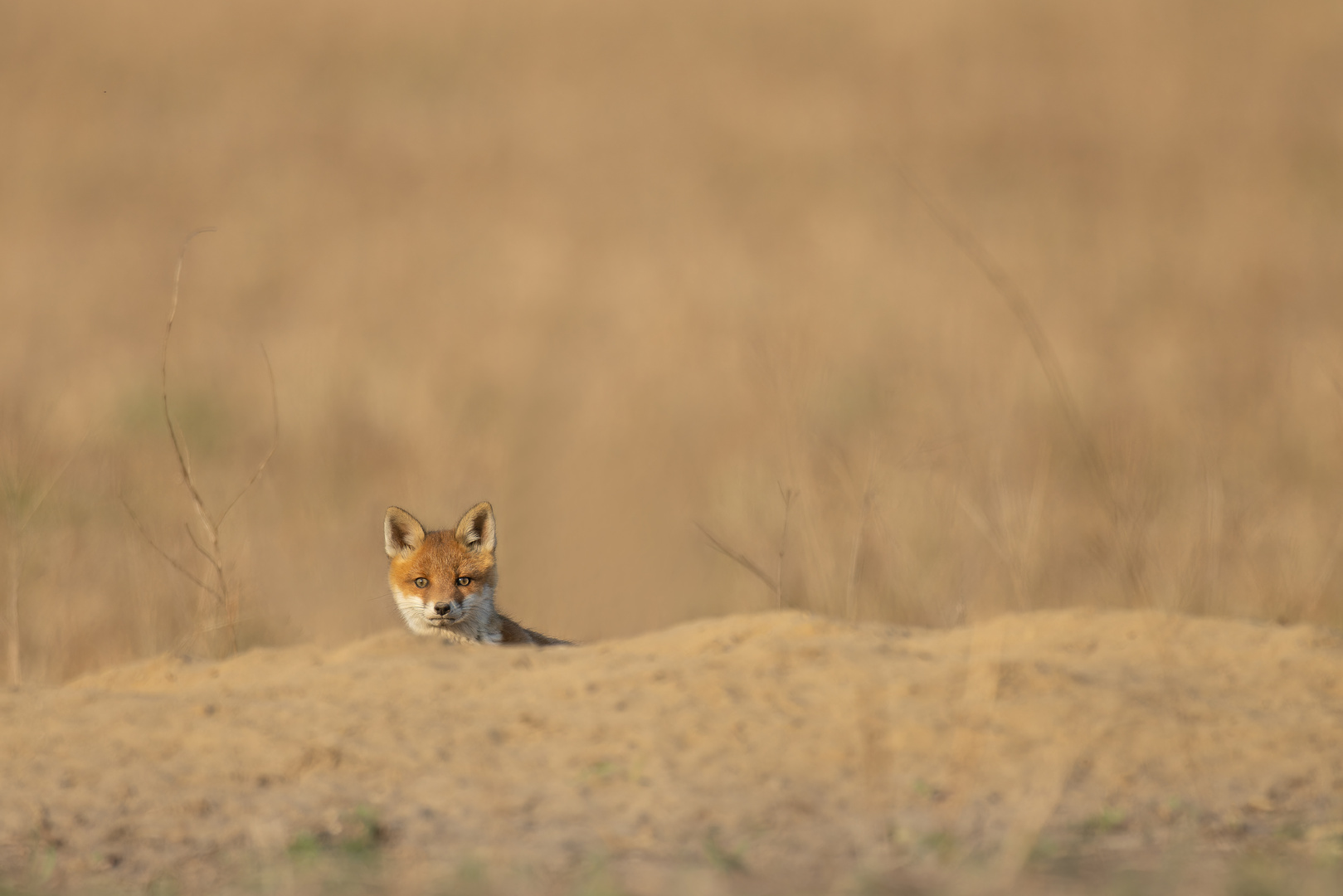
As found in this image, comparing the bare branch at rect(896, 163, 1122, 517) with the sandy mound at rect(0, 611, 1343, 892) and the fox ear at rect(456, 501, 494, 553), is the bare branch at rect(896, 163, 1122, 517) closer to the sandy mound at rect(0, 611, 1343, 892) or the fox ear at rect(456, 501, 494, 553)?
the sandy mound at rect(0, 611, 1343, 892)

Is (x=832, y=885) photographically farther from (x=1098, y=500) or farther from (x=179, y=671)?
(x=1098, y=500)

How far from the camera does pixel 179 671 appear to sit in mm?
6117

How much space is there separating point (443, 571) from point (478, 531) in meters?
0.44

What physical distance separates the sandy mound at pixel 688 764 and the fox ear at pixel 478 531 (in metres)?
1.50

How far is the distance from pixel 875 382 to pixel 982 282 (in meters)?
5.14

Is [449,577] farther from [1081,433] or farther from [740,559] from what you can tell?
[1081,433]

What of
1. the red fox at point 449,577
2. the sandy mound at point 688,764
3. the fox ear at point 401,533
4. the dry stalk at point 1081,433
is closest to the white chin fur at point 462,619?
the red fox at point 449,577

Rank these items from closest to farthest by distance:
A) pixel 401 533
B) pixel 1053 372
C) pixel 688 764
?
1. pixel 688 764
2. pixel 401 533
3. pixel 1053 372

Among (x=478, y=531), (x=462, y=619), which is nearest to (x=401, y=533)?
(x=478, y=531)

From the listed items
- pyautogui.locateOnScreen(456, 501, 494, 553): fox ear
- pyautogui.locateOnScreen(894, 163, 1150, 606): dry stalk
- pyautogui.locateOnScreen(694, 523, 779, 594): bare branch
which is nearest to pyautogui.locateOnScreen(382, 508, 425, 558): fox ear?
pyautogui.locateOnScreen(456, 501, 494, 553): fox ear

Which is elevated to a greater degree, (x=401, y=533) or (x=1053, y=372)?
(x=1053, y=372)

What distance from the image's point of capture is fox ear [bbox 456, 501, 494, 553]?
283 inches

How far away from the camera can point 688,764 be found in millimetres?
4438

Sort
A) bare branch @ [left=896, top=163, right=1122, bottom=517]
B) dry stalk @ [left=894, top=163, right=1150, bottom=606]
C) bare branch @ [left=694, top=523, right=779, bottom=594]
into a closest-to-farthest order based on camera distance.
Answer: dry stalk @ [left=894, top=163, right=1150, bottom=606] < bare branch @ [left=694, top=523, right=779, bottom=594] < bare branch @ [left=896, top=163, right=1122, bottom=517]
